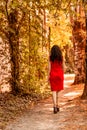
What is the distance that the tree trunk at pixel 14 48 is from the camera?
45.5 feet

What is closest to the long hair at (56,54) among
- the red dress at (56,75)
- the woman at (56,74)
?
the woman at (56,74)

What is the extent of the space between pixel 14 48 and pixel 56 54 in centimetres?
309

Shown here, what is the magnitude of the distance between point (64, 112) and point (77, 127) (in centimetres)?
236

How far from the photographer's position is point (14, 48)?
14.0 metres

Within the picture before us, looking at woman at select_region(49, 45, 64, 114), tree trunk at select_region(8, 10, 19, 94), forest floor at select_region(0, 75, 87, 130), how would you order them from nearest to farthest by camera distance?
forest floor at select_region(0, 75, 87, 130) < woman at select_region(49, 45, 64, 114) < tree trunk at select_region(8, 10, 19, 94)

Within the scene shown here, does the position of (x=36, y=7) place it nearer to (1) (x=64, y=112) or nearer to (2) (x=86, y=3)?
(2) (x=86, y=3)

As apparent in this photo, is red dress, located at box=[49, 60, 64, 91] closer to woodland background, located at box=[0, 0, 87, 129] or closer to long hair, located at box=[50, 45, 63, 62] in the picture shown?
long hair, located at box=[50, 45, 63, 62]

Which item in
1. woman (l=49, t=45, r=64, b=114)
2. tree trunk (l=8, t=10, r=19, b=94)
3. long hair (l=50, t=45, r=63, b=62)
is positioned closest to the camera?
long hair (l=50, t=45, r=63, b=62)

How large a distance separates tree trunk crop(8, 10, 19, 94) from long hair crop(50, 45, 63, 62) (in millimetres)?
2836

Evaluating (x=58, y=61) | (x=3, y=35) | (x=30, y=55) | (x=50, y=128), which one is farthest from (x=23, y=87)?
(x=50, y=128)

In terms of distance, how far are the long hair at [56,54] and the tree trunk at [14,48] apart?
284cm

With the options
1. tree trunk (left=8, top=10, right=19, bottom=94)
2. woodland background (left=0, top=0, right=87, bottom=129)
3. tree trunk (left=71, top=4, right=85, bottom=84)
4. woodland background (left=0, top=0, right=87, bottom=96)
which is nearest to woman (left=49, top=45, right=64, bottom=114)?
woodland background (left=0, top=0, right=87, bottom=129)

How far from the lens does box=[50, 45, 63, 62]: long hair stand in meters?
11.3

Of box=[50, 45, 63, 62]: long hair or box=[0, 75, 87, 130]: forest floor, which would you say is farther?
box=[50, 45, 63, 62]: long hair
